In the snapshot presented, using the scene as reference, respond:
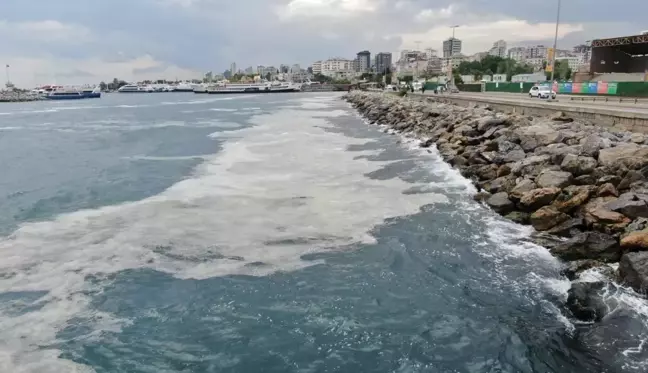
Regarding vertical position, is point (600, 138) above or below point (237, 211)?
above

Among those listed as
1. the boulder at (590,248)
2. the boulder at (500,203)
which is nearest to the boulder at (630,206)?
the boulder at (590,248)

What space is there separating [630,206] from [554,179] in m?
2.69

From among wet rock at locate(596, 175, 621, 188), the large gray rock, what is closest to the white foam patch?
Result: wet rock at locate(596, 175, 621, 188)

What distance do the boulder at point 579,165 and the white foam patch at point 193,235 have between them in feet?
11.6

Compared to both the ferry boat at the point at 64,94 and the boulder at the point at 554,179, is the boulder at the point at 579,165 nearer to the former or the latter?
the boulder at the point at 554,179

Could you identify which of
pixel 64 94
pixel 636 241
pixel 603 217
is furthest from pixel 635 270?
pixel 64 94

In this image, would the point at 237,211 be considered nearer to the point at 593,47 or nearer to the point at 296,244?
the point at 296,244

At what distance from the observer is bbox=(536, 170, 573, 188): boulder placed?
1271cm

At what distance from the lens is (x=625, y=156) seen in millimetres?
13148

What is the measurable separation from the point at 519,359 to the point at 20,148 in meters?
34.4

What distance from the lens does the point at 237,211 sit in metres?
14.4

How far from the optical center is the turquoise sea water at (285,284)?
6.97 metres

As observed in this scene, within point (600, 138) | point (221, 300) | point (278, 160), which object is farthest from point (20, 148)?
point (600, 138)

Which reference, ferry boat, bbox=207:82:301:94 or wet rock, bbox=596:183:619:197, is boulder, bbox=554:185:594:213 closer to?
wet rock, bbox=596:183:619:197
